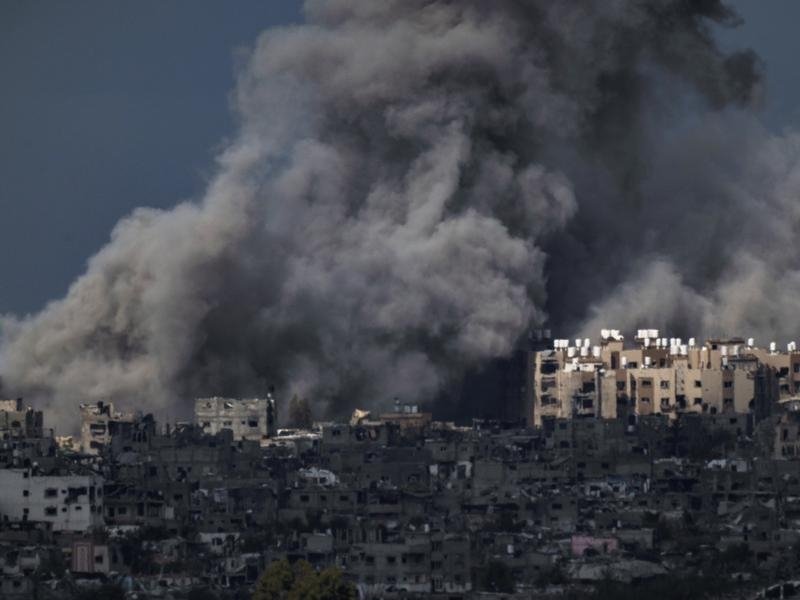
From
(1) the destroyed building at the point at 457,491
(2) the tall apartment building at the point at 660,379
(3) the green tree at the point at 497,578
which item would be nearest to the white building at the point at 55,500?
(1) the destroyed building at the point at 457,491

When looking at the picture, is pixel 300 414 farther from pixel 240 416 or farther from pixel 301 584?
pixel 301 584

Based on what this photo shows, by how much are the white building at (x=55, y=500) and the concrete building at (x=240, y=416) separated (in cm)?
1091

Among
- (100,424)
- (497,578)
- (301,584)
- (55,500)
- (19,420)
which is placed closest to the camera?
(301,584)

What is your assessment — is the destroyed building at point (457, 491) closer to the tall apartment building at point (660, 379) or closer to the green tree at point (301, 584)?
the tall apartment building at point (660, 379)

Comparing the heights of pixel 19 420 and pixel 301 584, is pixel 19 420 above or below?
above

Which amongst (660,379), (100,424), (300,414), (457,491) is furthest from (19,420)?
(457,491)

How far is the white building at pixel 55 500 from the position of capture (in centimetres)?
5038

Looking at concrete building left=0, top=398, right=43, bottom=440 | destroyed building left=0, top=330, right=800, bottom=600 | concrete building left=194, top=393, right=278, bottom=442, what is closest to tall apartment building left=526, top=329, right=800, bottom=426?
destroyed building left=0, top=330, right=800, bottom=600

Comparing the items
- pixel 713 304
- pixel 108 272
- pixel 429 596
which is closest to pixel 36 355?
pixel 108 272

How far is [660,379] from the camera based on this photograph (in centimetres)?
6456

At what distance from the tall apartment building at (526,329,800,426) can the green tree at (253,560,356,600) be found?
64.1 feet

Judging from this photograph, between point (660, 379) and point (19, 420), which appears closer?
point (19, 420)

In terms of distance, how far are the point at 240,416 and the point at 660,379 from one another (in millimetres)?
6489

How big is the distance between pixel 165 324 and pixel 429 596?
20.5 m
